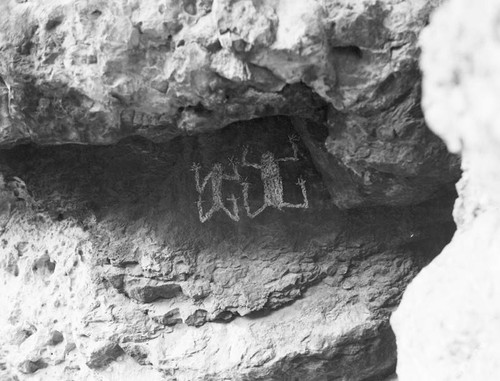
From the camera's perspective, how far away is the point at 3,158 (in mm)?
2105

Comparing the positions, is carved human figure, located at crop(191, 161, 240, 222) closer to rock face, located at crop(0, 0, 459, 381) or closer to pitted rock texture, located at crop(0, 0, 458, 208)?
rock face, located at crop(0, 0, 459, 381)

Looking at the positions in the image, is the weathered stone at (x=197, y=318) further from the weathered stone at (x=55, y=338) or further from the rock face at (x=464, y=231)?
the rock face at (x=464, y=231)

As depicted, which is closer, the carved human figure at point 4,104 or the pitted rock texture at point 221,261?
the carved human figure at point 4,104

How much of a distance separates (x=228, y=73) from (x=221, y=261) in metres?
0.85

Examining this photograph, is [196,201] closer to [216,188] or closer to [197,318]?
[216,188]

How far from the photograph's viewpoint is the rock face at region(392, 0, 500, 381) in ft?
3.21

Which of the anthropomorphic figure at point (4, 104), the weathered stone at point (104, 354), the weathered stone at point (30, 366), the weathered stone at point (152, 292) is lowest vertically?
the weathered stone at point (30, 366)

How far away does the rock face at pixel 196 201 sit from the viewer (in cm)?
150

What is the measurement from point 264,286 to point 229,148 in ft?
1.53

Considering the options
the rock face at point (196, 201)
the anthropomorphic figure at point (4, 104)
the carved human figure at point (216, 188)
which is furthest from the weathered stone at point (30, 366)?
the anthropomorphic figure at point (4, 104)

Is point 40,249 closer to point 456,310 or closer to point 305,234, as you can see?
point 305,234

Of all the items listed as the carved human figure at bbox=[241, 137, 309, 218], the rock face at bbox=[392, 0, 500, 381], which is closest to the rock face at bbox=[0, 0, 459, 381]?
the carved human figure at bbox=[241, 137, 309, 218]

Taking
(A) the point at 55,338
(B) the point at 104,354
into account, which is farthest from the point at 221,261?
(A) the point at 55,338

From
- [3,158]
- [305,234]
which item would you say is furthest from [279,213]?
[3,158]
